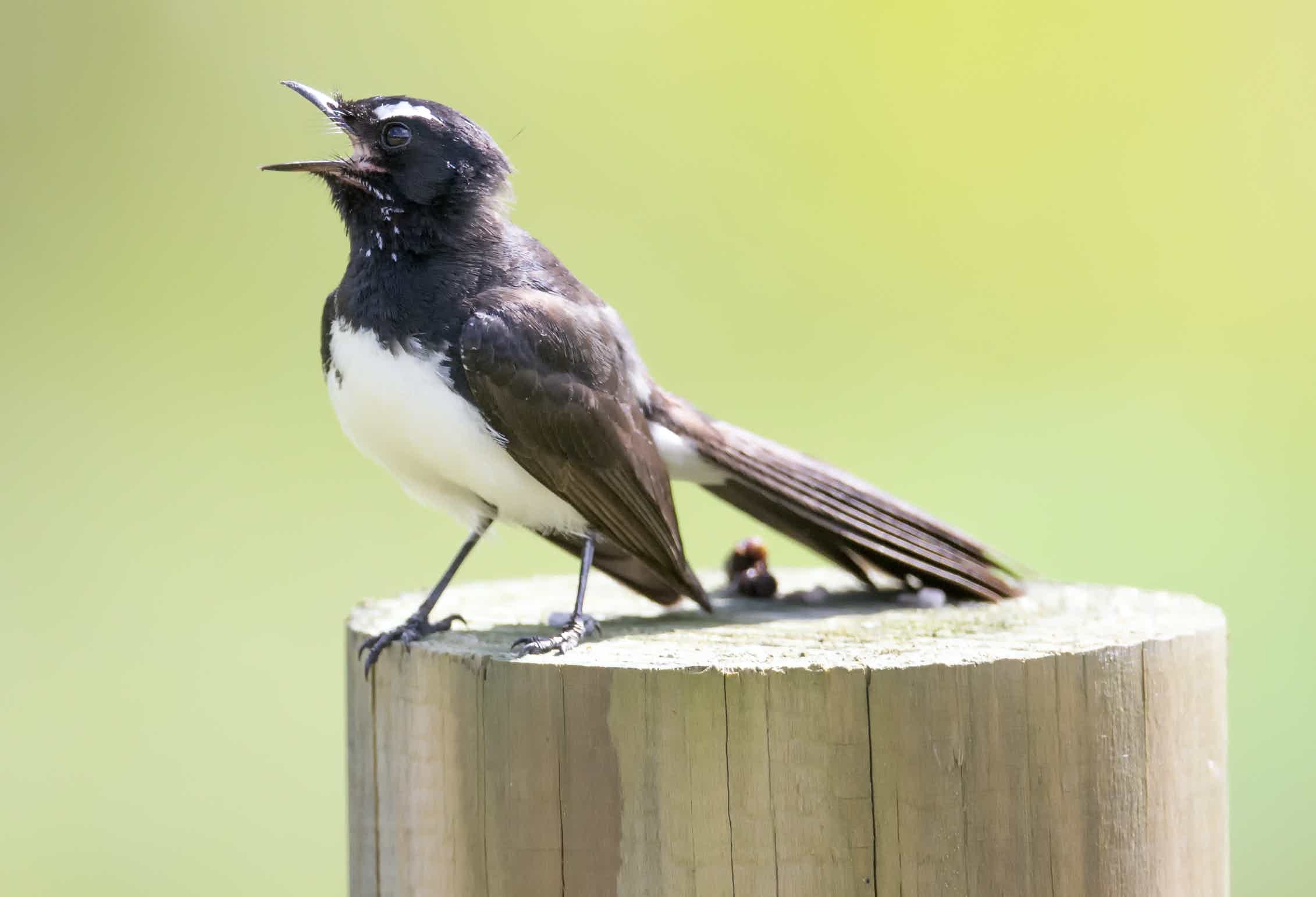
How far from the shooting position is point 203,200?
830 centimetres

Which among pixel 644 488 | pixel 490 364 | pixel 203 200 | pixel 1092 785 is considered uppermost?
pixel 203 200

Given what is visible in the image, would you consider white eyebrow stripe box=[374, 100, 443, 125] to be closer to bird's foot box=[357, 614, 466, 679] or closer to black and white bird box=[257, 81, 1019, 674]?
black and white bird box=[257, 81, 1019, 674]

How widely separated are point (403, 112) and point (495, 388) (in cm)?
80

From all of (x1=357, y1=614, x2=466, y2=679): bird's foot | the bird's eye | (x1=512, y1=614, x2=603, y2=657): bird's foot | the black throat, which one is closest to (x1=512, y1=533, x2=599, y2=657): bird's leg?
(x1=512, y1=614, x2=603, y2=657): bird's foot

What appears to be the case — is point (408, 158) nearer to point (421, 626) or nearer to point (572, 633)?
point (421, 626)

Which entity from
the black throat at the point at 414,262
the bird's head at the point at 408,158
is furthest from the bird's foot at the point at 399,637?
the bird's head at the point at 408,158

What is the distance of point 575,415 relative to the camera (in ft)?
12.1

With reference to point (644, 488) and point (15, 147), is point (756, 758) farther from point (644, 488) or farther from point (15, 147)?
point (15, 147)

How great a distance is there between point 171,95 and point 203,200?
2.28 feet

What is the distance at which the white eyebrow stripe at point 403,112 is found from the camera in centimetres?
378

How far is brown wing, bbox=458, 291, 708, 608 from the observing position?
11.8 ft

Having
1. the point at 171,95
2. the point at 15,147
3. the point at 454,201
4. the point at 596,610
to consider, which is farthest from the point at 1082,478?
the point at 15,147

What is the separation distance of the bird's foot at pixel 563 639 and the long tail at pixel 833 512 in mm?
670

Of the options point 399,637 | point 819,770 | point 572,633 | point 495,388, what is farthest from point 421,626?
point 819,770
